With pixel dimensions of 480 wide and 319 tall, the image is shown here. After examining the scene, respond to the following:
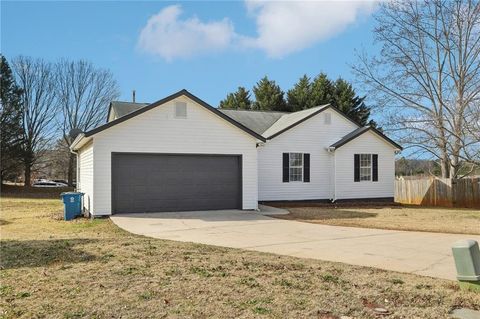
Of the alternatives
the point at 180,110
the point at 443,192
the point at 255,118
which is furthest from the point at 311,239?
the point at 443,192

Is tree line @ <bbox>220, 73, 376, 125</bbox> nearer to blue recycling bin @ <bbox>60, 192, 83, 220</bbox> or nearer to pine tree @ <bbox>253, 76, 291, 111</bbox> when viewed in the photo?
pine tree @ <bbox>253, 76, 291, 111</bbox>

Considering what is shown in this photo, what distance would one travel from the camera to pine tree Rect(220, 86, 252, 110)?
138 ft

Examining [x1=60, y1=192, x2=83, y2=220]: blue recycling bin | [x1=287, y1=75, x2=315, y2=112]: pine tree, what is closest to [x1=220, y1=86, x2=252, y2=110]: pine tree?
[x1=287, y1=75, x2=315, y2=112]: pine tree

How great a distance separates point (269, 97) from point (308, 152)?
60.2 ft

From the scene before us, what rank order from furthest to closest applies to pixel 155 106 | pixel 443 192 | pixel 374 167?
1. pixel 443 192
2. pixel 374 167
3. pixel 155 106

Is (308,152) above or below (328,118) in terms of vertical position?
below

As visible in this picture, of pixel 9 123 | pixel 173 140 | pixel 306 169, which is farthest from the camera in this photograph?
pixel 9 123

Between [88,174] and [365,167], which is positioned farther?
[365,167]

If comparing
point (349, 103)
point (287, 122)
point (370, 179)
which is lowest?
point (370, 179)

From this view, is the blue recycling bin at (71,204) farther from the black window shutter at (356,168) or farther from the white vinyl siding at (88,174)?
the black window shutter at (356,168)

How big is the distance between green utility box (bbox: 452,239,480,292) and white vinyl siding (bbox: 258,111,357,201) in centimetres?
1540

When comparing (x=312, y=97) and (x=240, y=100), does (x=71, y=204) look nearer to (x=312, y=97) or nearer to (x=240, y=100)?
(x=312, y=97)

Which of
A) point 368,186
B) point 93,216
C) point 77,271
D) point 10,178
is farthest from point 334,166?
point 10,178

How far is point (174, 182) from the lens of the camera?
53.7ft
